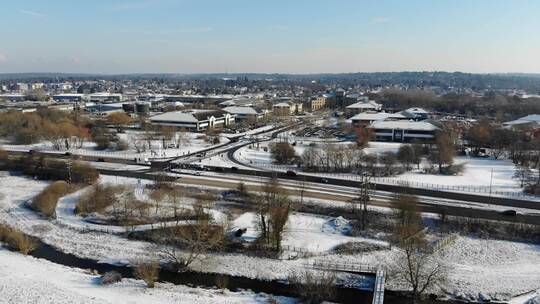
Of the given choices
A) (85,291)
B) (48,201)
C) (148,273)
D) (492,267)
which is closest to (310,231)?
(492,267)

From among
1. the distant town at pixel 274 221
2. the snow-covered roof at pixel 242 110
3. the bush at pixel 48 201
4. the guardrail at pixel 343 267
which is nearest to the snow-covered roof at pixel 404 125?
the distant town at pixel 274 221

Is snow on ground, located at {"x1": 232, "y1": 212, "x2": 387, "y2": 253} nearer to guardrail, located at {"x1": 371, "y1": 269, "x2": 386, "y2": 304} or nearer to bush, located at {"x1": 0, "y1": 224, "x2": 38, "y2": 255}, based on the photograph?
guardrail, located at {"x1": 371, "y1": 269, "x2": 386, "y2": 304}

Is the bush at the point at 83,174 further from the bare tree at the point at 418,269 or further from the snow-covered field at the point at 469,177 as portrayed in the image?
the bare tree at the point at 418,269

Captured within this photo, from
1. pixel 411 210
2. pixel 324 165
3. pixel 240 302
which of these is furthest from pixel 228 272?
pixel 324 165

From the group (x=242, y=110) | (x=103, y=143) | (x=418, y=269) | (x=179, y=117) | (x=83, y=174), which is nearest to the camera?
(x=418, y=269)

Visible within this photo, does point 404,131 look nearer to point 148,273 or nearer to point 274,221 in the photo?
point 274,221

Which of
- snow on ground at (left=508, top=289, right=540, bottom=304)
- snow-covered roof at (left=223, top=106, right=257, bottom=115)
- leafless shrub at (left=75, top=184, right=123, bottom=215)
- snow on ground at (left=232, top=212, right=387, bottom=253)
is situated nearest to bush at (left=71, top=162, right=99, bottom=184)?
leafless shrub at (left=75, top=184, right=123, bottom=215)
